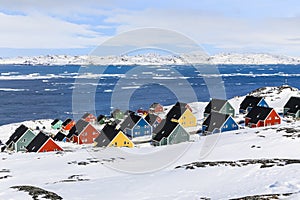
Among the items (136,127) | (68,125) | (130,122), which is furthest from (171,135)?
(68,125)

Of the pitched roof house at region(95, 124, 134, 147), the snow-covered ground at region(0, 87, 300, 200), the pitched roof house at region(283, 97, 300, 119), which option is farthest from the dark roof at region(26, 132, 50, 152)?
the pitched roof house at region(283, 97, 300, 119)

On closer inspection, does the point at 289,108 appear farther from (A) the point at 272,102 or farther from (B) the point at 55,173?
(B) the point at 55,173

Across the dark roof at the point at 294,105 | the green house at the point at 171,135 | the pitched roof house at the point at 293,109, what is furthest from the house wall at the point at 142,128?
the dark roof at the point at 294,105

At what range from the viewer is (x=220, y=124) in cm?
5569

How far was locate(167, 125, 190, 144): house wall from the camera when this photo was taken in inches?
2030

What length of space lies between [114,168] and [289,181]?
1804 cm

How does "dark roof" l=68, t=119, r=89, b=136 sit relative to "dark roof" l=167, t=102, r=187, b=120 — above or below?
below

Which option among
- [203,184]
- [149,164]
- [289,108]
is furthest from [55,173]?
[289,108]

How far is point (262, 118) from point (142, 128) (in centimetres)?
2196

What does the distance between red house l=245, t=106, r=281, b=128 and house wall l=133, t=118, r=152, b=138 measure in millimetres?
18568

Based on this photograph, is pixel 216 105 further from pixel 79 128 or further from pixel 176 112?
pixel 79 128

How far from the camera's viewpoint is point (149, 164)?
→ 31.2 meters

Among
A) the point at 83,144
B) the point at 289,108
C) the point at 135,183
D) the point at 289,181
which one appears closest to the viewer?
the point at 289,181

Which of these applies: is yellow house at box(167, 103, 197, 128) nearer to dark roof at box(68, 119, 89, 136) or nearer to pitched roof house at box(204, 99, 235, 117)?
pitched roof house at box(204, 99, 235, 117)
